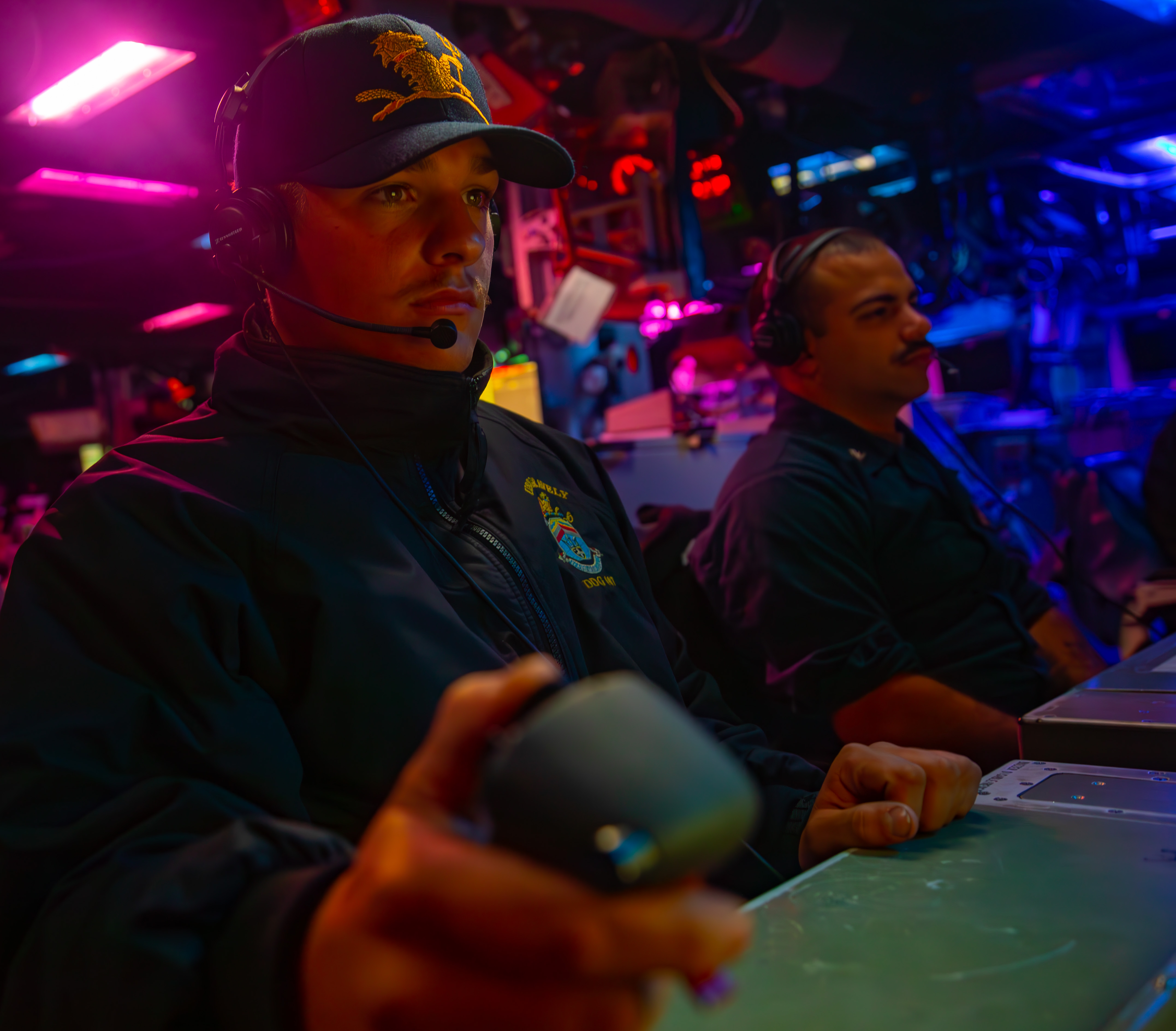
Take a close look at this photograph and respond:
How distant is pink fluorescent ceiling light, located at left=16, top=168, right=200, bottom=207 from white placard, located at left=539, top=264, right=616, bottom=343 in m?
2.21

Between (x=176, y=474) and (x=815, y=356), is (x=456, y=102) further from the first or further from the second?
(x=815, y=356)

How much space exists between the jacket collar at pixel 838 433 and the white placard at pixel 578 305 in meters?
1.00

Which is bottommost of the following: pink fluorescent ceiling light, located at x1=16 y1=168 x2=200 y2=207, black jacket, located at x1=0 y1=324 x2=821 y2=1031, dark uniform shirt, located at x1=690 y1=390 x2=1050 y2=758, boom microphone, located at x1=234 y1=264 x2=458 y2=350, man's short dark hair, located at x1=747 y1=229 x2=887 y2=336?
dark uniform shirt, located at x1=690 y1=390 x2=1050 y2=758

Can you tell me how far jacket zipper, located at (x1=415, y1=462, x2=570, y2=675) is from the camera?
1033 mm

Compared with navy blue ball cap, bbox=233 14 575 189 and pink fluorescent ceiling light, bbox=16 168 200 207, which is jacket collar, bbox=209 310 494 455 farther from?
pink fluorescent ceiling light, bbox=16 168 200 207

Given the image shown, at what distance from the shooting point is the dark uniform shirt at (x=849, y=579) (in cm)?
196

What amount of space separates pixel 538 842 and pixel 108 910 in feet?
1.32

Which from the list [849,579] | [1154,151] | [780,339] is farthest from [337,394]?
[1154,151]

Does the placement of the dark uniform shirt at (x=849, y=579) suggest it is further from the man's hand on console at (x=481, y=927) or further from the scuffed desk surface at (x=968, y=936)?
the man's hand on console at (x=481, y=927)

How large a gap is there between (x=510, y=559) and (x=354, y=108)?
525 mm

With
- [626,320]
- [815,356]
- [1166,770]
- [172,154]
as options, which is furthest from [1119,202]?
[1166,770]

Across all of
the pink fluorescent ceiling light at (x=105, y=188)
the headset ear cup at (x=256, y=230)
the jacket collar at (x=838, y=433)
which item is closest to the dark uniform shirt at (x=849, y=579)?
the jacket collar at (x=838, y=433)

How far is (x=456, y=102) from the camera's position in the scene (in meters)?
1.05

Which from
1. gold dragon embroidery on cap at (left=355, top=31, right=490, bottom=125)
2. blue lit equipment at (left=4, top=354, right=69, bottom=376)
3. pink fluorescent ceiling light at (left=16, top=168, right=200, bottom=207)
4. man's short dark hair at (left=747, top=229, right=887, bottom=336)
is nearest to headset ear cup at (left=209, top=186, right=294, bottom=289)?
gold dragon embroidery on cap at (left=355, top=31, right=490, bottom=125)
